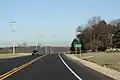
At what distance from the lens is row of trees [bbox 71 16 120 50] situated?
150250mm

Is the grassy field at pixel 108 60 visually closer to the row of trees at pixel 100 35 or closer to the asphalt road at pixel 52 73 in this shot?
the asphalt road at pixel 52 73

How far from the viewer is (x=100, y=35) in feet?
495

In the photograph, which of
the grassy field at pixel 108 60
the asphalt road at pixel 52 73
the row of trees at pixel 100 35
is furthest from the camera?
the row of trees at pixel 100 35

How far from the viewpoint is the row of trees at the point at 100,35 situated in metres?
150

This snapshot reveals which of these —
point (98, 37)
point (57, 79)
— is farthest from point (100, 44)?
point (57, 79)

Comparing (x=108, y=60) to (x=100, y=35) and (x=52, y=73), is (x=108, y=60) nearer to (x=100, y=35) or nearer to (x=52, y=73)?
(x=52, y=73)

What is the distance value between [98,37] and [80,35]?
2055cm

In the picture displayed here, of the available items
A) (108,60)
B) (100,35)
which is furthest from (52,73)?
(100,35)

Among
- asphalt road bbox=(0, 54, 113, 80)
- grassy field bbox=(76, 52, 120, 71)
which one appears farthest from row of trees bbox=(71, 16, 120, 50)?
asphalt road bbox=(0, 54, 113, 80)

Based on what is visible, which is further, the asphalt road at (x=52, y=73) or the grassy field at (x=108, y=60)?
the grassy field at (x=108, y=60)

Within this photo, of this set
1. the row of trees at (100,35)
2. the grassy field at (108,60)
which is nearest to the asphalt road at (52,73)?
the grassy field at (108,60)

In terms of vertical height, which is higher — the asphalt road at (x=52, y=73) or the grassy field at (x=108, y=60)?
the grassy field at (x=108, y=60)

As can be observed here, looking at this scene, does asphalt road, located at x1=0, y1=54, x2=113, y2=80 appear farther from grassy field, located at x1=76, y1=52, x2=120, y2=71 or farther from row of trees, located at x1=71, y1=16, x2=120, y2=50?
→ row of trees, located at x1=71, y1=16, x2=120, y2=50

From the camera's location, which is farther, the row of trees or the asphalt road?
the row of trees
